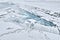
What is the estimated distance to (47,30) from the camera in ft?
2.71

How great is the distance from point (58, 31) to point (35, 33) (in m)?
0.20

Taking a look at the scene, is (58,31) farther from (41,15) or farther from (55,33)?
(41,15)

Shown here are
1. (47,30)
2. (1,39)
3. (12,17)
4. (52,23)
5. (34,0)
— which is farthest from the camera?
(34,0)

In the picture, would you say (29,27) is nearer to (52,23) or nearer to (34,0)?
(52,23)

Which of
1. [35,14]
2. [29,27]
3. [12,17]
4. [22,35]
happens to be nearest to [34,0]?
[35,14]

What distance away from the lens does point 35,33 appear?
788 millimetres

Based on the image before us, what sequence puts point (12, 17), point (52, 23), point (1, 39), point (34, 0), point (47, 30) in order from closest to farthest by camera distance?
point (1, 39) < point (47, 30) < point (52, 23) < point (12, 17) < point (34, 0)

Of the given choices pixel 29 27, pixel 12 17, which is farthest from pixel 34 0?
pixel 29 27

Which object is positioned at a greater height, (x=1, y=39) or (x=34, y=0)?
(x=34, y=0)

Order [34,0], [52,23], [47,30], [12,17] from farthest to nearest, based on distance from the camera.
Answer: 1. [34,0]
2. [12,17]
3. [52,23]
4. [47,30]

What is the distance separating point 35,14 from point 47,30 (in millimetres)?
366

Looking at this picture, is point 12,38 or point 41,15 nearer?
point 12,38

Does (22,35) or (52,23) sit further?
(52,23)

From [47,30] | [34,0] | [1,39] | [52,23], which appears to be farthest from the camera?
[34,0]
